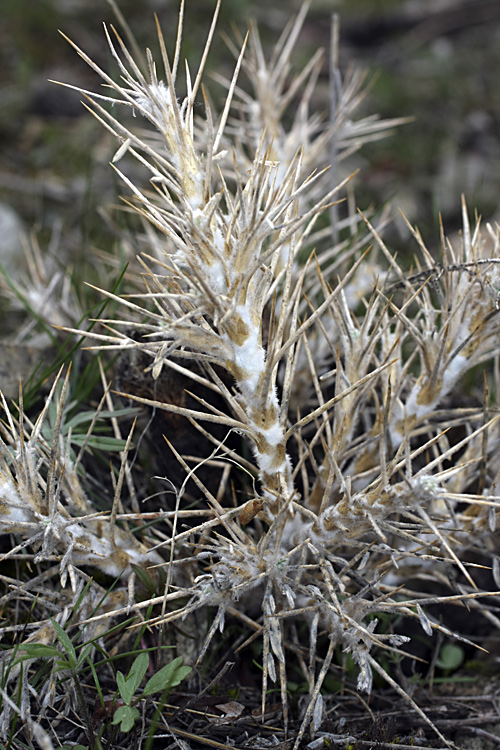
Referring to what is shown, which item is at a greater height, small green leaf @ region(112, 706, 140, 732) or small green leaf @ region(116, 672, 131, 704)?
small green leaf @ region(116, 672, 131, 704)

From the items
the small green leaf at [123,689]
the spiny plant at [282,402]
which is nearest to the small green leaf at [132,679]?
the small green leaf at [123,689]

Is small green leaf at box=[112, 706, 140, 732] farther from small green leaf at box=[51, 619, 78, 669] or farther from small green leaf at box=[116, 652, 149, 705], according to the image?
small green leaf at box=[51, 619, 78, 669]

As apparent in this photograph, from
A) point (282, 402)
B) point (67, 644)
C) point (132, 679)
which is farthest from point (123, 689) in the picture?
point (282, 402)

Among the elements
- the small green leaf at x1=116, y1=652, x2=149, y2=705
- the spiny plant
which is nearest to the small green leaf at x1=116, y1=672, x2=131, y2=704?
the small green leaf at x1=116, y1=652, x2=149, y2=705

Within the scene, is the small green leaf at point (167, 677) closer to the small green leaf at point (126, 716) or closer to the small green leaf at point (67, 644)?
the small green leaf at point (126, 716)

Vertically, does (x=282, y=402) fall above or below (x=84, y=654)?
above

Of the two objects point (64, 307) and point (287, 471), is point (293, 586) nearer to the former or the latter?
point (287, 471)

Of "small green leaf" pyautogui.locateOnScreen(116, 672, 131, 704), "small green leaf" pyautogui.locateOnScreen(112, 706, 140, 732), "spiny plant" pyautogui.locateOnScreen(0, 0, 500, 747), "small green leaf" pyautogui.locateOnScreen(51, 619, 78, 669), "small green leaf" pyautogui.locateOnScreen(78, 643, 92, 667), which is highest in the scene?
"spiny plant" pyautogui.locateOnScreen(0, 0, 500, 747)

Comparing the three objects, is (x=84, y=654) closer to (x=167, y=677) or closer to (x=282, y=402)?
(x=167, y=677)
